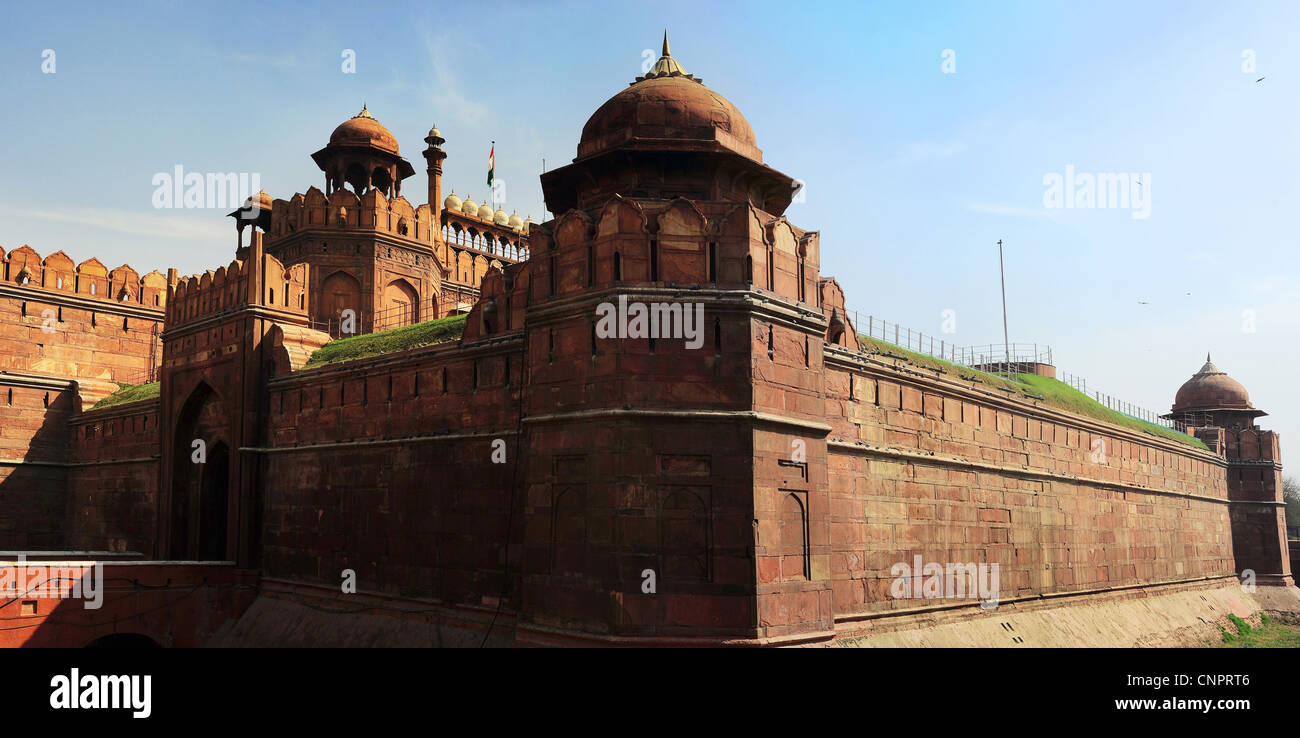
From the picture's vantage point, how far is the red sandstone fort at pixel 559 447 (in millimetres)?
13078

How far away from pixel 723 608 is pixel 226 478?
17639 millimetres

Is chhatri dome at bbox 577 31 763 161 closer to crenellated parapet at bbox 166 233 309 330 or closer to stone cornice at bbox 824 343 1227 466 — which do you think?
stone cornice at bbox 824 343 1227 466

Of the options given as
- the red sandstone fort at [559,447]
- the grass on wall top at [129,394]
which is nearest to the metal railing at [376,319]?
the red sandstone fort at [559,447]

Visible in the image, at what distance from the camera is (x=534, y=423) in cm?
1398

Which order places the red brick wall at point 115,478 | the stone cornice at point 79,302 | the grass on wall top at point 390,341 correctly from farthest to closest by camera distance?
the stone cornice at point 79,302 < the red brick wall at point 115,478 < the grass on wall top at point 390,341

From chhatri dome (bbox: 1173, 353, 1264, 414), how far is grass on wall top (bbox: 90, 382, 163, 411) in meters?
42.7

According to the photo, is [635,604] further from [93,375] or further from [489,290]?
[93,375]

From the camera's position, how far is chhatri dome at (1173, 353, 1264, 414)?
43.0m

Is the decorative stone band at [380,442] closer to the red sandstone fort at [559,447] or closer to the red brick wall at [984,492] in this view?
the red sandstone fort at [559,447]

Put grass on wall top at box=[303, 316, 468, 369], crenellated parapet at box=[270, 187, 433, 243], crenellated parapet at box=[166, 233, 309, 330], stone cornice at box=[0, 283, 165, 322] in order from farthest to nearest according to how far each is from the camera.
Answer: stone cornice at box=[0, 283, 165, 322], crenellated parapet at box=[270, 187, 433, 243], crenellated parapet at box=[166, 233, 309, 330], grass on wall top at box=[303, 316, 468, 369]

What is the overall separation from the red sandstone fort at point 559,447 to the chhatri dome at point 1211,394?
9.22 m

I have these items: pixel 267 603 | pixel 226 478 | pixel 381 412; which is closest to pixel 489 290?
pixel 381 412

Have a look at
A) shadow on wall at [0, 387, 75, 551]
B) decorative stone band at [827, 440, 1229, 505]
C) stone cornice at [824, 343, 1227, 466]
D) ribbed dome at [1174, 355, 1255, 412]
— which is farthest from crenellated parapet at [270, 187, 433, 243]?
ribbed dome at [1174, 355, 1255, 412]

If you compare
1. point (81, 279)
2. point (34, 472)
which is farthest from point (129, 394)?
point (81, 279)
